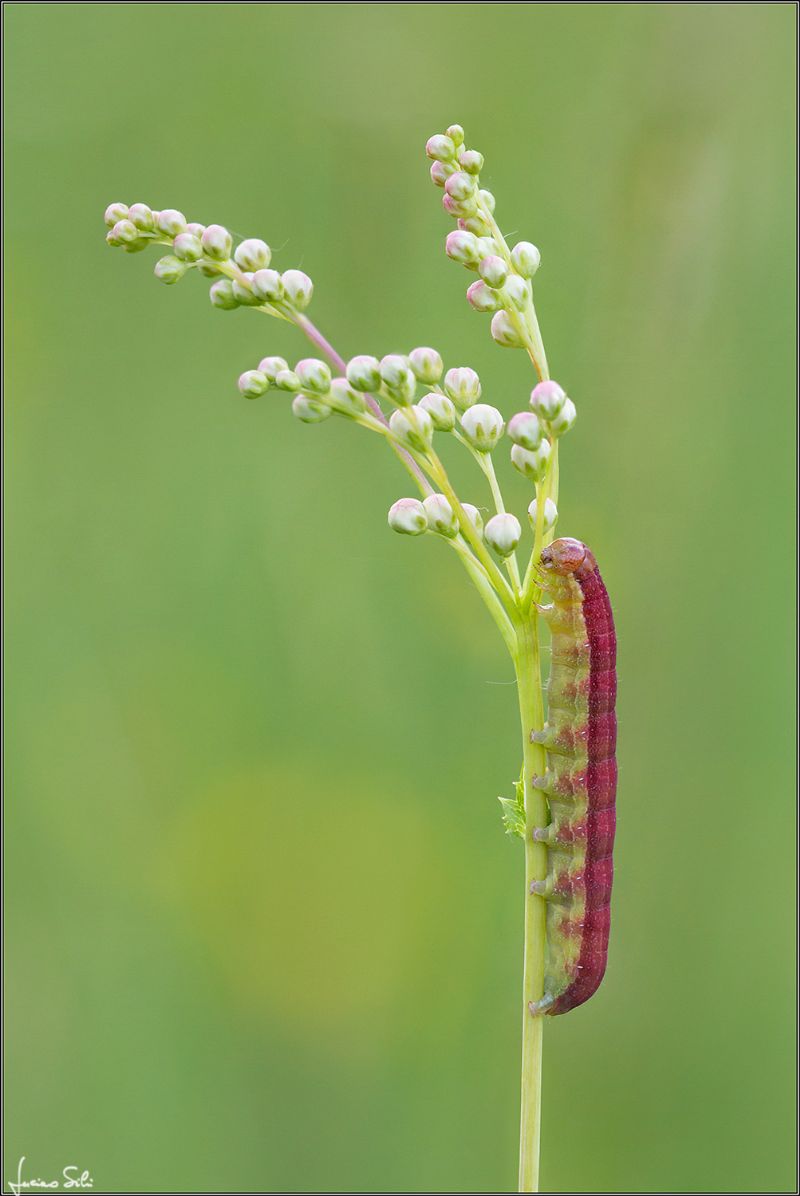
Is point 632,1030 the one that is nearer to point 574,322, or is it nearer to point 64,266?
point 574,322

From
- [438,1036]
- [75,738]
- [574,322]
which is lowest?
[438,1036]

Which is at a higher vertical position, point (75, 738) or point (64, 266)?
point (64, 266)

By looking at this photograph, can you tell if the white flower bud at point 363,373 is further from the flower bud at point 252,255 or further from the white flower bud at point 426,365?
the flower bud at point 252,255

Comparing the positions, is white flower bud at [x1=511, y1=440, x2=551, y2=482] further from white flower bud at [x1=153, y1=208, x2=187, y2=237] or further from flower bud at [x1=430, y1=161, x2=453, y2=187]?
white flower bud at [x1=153, y1=208, x2=187, y2=237]

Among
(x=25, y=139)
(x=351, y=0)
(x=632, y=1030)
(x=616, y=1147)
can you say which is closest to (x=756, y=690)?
(x=632, y=1030)

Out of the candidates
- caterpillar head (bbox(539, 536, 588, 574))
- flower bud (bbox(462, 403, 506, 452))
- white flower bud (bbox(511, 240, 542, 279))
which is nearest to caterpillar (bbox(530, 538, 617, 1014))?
caterpillar head (bbox(539, 536, 588, 574))

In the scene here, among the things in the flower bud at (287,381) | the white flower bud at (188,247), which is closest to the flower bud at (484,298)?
the flower bud at (287,381)
